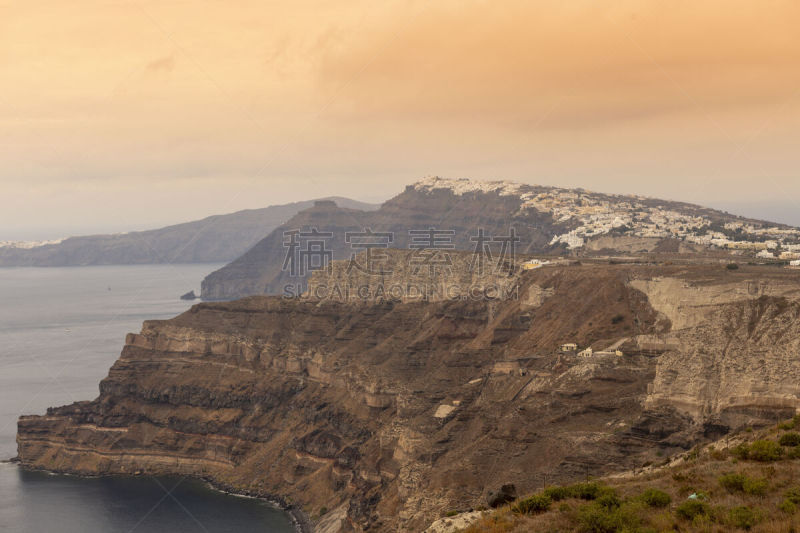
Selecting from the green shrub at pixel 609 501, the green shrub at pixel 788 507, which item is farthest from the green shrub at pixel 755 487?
the green shrub at pixel 609 501

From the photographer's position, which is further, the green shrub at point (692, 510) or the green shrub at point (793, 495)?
the green shrub at point (692, 510)

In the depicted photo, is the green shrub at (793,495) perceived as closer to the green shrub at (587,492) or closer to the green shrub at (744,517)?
the green shrub at (744,517)

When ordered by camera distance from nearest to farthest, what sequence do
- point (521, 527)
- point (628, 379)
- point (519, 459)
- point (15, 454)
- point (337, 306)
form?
point (521, 527)
point (519, 459)
point (628, 379)
point (15, 454)
point (337, 306)

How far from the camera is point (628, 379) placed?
266ft

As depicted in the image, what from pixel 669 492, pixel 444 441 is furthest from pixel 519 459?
pixel 669 492

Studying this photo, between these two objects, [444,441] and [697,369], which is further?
[444,441]

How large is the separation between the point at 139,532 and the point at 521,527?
73.4 m

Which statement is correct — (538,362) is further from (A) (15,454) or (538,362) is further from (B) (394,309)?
(A) (15,454)

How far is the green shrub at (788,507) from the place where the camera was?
38062 millimetres

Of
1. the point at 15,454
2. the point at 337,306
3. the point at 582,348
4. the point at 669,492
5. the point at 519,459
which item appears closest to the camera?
the point at 669,492

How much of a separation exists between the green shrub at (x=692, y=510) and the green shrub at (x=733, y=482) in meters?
2.86

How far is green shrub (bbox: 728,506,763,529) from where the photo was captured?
123 feet

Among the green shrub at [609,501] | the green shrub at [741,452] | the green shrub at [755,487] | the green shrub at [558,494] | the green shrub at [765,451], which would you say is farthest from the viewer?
the green shrub at [741,452]

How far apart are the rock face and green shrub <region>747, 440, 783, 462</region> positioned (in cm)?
1935
